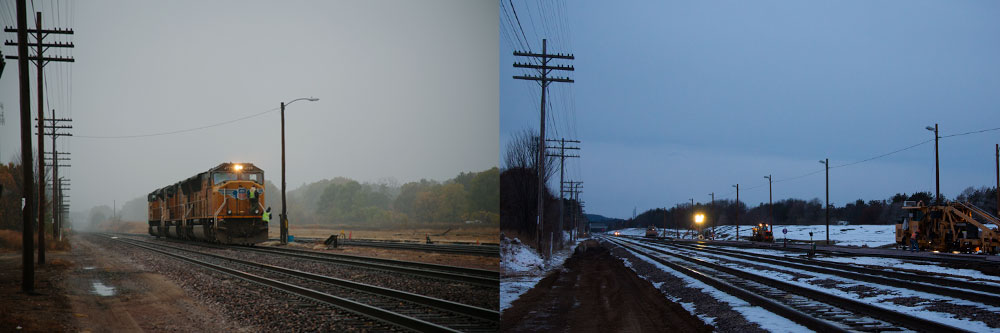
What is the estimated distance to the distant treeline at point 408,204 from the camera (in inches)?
2881

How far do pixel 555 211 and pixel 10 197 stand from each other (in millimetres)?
50660

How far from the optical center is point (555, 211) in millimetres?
79000

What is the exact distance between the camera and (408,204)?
110625 mm

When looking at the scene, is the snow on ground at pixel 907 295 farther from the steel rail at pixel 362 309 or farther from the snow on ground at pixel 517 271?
the steel rail at pixel 362 309

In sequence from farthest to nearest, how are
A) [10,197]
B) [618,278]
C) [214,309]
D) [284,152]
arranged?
[10,197] → [284,152] → [618,278] → [214,309]

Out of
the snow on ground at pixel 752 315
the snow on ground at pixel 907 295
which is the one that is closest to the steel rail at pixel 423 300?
the snow on ground at pixel 752 315

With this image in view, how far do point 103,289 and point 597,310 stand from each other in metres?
12.4

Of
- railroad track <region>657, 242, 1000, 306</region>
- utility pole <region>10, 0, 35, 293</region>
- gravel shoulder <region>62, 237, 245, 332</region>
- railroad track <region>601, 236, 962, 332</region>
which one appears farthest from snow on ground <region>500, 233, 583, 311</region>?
utility pole <region>10, 0, 35, 293</region>

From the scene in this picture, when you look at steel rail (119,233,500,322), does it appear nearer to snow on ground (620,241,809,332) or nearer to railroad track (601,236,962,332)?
snow on ground (620,241,809,332)

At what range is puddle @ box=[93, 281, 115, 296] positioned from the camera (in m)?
16.8

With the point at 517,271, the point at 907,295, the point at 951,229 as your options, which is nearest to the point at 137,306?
the point at 517,271

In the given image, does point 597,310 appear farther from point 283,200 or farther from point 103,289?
point 283,200

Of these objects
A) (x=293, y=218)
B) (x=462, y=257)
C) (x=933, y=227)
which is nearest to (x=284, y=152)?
(x=462, y=257)

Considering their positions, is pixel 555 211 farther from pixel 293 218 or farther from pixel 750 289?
pixel 293 218
